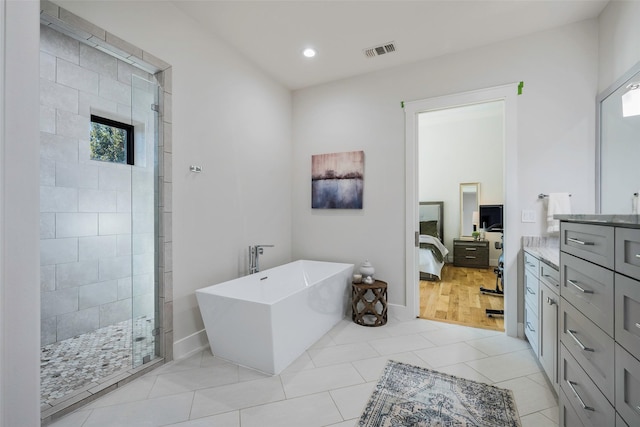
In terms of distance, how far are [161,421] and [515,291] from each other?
3.05 m

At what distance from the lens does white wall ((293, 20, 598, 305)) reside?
256 cm

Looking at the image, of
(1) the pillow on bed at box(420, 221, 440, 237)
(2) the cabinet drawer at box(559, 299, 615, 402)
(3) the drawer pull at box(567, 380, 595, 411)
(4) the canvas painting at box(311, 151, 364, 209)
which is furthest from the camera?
(1) the pillow on bed at box(420, 221, 440, 237)

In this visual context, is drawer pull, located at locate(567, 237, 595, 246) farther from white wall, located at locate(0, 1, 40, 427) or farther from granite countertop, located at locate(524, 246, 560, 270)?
white wall, located at locate(0, 1, 40, 427)

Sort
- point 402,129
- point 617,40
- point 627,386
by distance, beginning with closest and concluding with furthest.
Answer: point 627,386 → point 617,40 → point 402,129

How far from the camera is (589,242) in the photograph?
1.14 meters

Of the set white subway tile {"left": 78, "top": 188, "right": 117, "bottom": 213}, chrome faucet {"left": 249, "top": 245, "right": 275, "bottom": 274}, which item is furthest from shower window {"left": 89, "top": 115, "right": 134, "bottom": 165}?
chrome faucet {"left": 249, "top": 245, "right": 275, "bottom": 274}

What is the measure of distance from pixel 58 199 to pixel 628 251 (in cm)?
393

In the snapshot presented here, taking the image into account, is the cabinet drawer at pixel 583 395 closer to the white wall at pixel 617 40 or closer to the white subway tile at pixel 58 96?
the white wall at pixel 617 40

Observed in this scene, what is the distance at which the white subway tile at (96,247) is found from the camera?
9.48 feet

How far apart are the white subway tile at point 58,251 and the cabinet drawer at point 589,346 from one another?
3.83 m

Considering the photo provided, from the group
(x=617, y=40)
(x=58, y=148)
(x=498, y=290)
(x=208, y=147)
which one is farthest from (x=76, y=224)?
(x=498, y=290)

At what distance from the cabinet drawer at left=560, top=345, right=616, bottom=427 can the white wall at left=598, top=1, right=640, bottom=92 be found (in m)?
2.15

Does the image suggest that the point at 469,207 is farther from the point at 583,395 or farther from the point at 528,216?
the point at 583,395

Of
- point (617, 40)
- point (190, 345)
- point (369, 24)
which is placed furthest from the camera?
point (369, 24)
